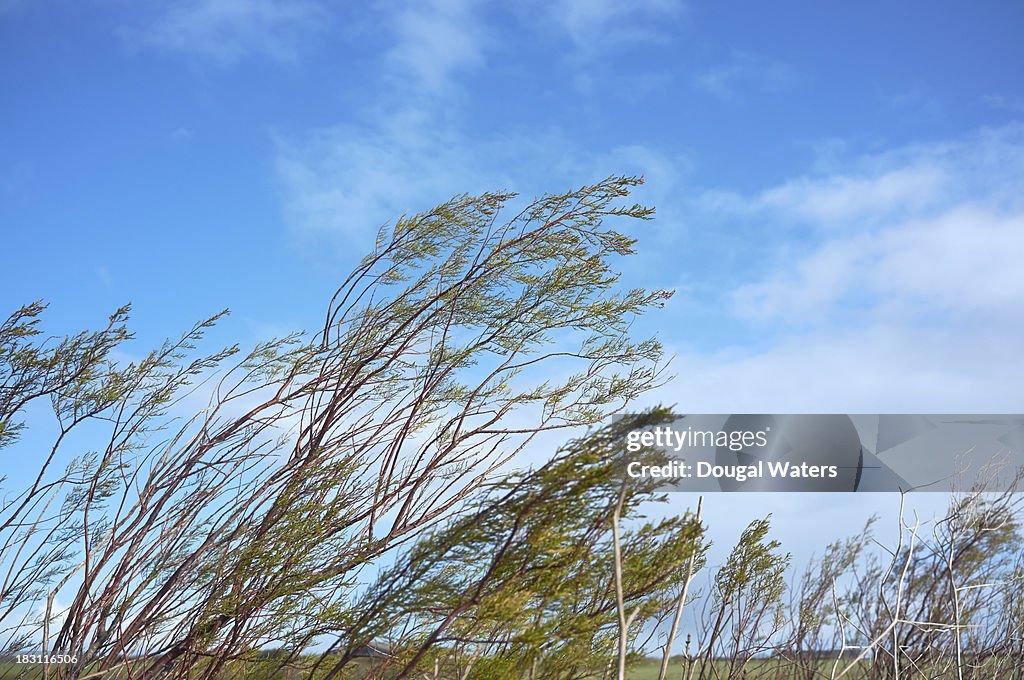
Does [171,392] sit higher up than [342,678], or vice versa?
[171,392]

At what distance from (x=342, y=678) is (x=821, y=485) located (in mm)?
4602

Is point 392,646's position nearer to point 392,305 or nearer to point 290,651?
point 290,651

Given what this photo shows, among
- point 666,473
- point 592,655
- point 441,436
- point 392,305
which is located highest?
point 392,305

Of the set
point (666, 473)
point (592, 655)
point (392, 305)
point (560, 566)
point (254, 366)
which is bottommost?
point (592, 655)

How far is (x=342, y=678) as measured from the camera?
2.50 metres

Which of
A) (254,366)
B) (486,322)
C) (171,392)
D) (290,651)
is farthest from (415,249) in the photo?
(290,651)

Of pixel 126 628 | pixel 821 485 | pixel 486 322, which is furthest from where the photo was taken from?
pixel 821 485

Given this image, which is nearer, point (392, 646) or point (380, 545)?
point (392, 646)

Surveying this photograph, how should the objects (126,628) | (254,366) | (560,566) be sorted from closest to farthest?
(560,566) < (126,628) < (254,366)

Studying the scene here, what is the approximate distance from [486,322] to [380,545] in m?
0.97

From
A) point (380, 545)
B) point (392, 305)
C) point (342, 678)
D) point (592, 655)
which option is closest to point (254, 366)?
point (392, 305)

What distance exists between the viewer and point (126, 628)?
9.56ft

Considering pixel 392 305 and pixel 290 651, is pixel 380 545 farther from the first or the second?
pixel 392 305

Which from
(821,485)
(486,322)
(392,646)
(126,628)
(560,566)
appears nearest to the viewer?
(560,566)
